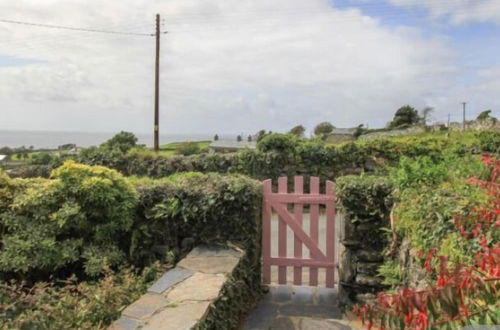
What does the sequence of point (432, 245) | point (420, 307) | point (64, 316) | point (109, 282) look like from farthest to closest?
point (109, 282)
point (64, 316)
point (432, 245)
point (420, 307)

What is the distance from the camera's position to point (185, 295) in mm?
2865

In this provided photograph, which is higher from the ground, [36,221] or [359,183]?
[359,183]

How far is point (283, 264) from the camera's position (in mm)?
4688

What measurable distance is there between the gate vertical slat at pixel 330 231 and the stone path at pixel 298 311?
0.43 feet

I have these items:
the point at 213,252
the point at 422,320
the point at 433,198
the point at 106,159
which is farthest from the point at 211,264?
the point at 106,159

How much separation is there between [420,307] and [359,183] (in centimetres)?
317

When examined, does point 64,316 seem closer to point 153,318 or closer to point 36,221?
point 153,318

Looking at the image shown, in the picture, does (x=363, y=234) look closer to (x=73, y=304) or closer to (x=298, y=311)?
(x=298, y=311)

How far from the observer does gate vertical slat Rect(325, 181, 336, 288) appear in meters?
4.57

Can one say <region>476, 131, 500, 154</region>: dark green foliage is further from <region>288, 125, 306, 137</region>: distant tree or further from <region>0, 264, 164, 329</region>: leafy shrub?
<region>0, 264, 164, 329</region>: leafy shrub

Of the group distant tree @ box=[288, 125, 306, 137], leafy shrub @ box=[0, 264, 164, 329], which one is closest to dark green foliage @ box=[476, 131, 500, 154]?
distant tree @ box=[288, 125, 306, 137]

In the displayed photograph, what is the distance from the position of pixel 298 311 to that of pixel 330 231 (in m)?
Answer: 0.98

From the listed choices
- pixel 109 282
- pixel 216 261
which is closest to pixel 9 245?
pixel 109 282

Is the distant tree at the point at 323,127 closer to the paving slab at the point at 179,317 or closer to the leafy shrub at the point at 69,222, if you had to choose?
the leafy shrub at the point at 69,222
